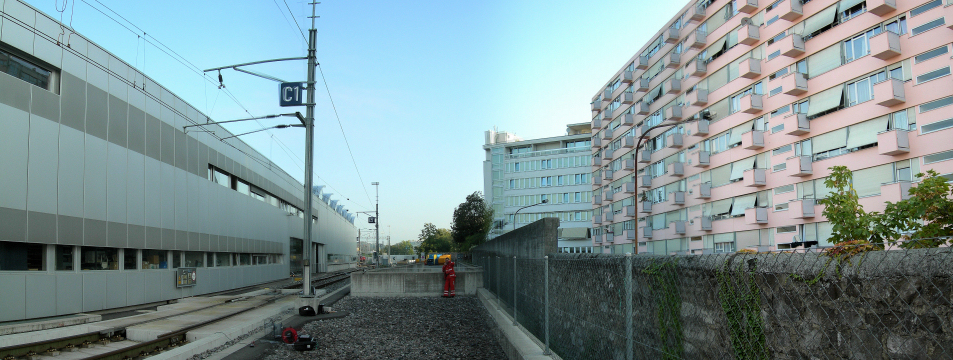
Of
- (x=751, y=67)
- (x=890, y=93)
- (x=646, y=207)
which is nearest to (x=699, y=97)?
(x=751, y=67)

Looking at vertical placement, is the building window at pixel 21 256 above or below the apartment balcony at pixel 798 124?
below

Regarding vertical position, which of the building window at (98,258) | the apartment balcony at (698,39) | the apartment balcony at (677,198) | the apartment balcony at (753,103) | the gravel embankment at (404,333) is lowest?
the gravel embankment at (404,333)

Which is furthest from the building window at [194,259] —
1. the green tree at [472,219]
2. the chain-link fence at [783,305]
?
the green tree at [472,219]

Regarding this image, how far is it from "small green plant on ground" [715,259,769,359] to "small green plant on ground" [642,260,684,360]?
671mm

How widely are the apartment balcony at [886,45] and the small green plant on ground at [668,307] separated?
3284cm

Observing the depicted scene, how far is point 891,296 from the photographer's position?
2.67 meters

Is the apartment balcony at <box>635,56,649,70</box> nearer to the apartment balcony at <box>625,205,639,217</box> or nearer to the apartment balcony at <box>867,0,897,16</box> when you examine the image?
the apartment balcony at <box>625,205,639,217</box>

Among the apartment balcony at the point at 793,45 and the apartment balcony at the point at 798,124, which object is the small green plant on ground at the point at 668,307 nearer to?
the apartment balcony at the point at 798,124

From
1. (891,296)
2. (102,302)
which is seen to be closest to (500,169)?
(102,302)

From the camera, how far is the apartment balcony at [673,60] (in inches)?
2026

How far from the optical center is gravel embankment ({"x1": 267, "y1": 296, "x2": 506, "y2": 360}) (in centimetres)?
1180

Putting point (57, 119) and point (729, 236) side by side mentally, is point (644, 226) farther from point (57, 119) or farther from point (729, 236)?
point (57, 119)

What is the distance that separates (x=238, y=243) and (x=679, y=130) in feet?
115

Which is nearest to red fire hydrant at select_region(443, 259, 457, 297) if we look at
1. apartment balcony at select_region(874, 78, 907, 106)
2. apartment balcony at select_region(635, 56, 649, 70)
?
apartment balcony at select_region(874, 78, 907, 106)
